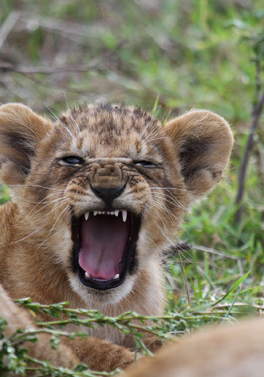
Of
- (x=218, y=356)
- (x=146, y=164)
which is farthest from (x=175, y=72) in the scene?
(x=218, y=356)

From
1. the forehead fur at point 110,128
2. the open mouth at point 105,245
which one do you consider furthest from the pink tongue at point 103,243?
the forehead fur at point 110,128

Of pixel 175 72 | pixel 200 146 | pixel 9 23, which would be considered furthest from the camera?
pixel 9 23

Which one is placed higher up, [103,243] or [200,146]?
[200,146]

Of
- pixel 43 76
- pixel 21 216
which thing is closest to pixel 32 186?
pixel 21 216

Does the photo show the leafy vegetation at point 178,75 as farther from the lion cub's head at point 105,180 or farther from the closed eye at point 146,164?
the closed eye at point 146,164

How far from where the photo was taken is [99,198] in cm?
345

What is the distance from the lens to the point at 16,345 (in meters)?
2.42

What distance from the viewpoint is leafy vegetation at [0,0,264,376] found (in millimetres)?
5109

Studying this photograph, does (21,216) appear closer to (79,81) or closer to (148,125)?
(148,125)

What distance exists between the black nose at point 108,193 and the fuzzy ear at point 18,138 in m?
0.90

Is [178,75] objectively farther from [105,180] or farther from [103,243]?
[105,180]

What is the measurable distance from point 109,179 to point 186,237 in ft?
7.47

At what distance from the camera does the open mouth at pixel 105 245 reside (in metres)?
3.75

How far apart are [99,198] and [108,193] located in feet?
0.23
